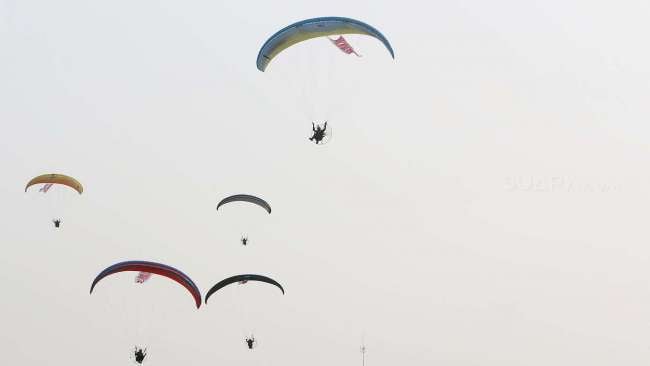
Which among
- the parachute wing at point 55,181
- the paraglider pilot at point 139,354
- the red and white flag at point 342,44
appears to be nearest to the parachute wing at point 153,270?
the paraglider pilot at point 139,354

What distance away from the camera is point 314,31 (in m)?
27.7

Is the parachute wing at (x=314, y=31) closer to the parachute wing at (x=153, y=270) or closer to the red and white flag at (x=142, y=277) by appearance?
the parachute wing at (x=153, y=270)

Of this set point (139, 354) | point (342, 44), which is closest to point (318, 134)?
point (342, 44)

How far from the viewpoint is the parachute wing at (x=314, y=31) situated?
27.0 metres

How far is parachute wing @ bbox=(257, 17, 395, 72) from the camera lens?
1064 inches

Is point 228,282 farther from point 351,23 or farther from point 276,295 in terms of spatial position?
point 276,295

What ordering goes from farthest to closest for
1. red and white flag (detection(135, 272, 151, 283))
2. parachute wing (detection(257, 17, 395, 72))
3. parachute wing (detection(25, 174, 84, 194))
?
1. parachute wing (detection(25, 174, 84, 194))
2. red and white flag (detection(135, 272, 151, 283))
3. parachute wing (detection(257, 17, 395, 72))

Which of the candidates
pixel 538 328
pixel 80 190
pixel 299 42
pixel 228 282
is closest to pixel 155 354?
pixel 538 328

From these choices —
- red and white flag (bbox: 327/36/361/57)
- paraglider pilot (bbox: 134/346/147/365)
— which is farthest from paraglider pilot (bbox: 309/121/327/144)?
paraglider pilot (bbox: 134/346/147/365)

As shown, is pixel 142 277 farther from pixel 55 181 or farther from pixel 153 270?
pixel 55 181

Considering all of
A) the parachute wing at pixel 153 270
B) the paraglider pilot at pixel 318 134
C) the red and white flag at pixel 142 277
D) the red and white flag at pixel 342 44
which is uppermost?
the red and white flag at pixel 342 44

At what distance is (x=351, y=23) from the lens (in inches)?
1064

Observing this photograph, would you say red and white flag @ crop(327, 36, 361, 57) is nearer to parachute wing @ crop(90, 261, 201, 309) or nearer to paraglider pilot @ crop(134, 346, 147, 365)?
parachute wing @ crop(90, 261, 201, 309)

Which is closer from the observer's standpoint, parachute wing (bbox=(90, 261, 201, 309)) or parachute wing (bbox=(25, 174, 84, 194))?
parachute wing (bbox=(90, 261, 201, 309))
